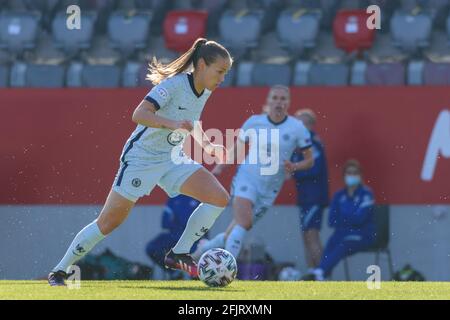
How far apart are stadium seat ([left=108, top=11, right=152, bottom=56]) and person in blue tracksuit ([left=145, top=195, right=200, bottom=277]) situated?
101 inches

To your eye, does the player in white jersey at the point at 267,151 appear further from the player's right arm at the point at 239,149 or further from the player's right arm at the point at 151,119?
the player's right arm at the point at 151,119

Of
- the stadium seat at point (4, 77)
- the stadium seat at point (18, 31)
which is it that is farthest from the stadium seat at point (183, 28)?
the stadium seat at point (4, 77)

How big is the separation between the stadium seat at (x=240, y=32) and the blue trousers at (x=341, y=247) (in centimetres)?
277

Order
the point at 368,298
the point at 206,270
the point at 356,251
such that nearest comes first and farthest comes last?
the point at 368,298, the point at 206,270, the point at 356,251

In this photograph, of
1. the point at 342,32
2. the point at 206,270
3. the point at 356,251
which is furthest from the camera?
the point at 342,32

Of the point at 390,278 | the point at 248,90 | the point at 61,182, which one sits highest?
the point at 248,90

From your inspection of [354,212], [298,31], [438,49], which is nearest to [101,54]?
[298,31]

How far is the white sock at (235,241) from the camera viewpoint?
1152 cm

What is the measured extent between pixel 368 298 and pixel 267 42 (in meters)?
7.46

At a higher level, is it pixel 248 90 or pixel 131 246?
pixel 248 90

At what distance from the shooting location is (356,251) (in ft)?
41.6

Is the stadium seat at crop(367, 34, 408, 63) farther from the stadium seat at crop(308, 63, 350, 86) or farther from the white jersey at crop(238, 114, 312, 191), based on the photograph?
the white jersey at crop(238, 114, 312, 191)

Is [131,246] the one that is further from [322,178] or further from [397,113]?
[397,113]

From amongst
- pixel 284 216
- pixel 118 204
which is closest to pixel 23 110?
pixel 284 216
